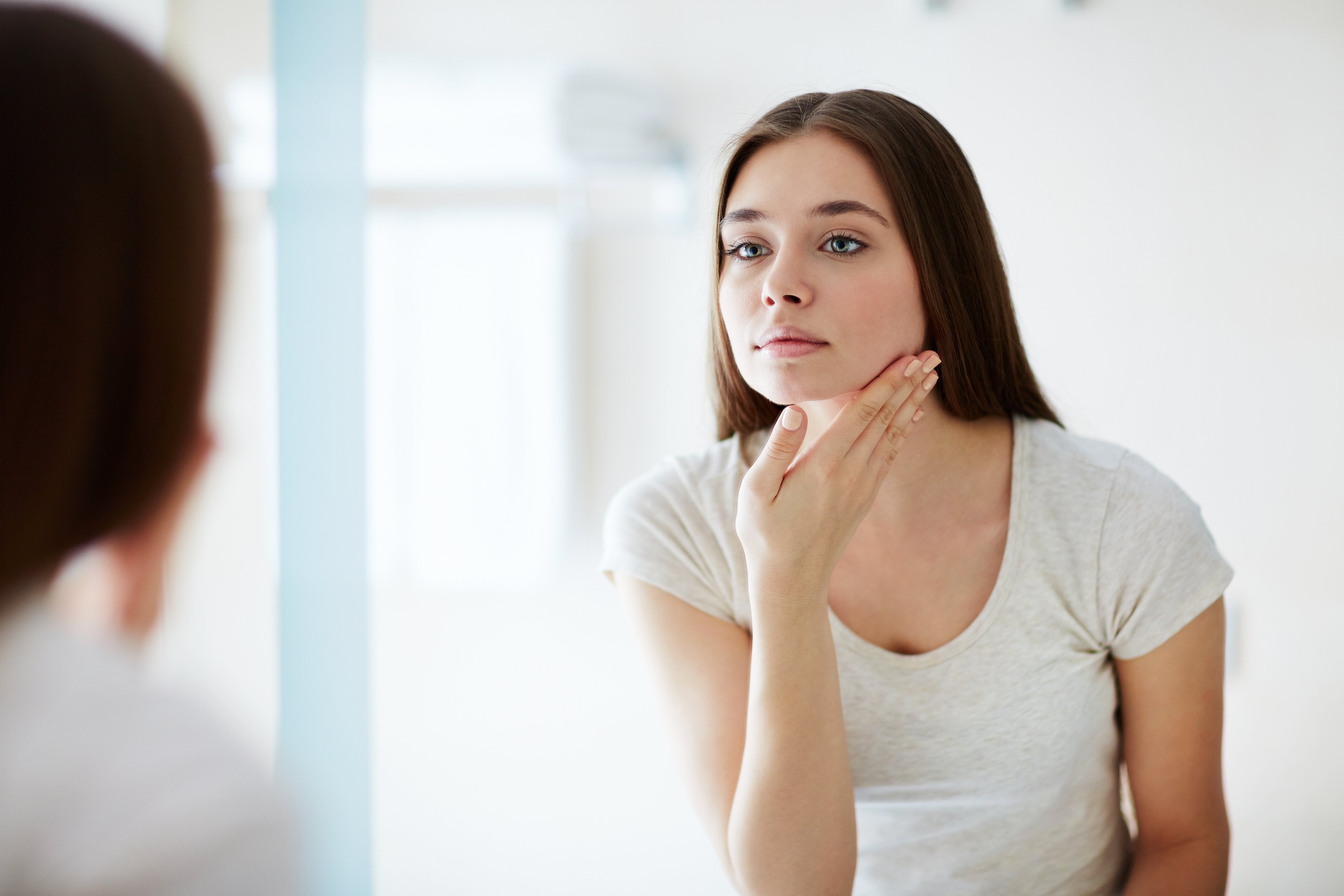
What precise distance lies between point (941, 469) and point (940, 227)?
0.83 ft

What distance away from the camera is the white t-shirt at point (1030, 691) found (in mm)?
880

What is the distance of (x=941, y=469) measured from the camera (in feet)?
3.13

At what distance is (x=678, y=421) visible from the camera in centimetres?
178

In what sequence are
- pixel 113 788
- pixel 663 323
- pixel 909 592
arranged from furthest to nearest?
pixel 663 323 → pixel 909 592 → pixel 113 788

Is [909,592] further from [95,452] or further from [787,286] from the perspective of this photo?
[95,452]

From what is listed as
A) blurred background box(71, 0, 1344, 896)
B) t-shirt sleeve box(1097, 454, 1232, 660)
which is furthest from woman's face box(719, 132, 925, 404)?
blurred background box(71, 0, 1344, 896)

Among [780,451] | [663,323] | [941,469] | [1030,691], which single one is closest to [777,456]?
[780,451]

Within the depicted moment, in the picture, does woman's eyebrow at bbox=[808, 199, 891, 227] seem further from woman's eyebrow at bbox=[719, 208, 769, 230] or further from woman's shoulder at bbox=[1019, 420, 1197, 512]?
woman's shoulder at bbox=[1019, 420, 1197, 512]

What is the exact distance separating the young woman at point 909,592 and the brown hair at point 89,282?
1.70ft

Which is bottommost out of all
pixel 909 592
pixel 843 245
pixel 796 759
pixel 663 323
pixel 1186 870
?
pixel 1186 870

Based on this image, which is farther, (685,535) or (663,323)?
(663,323)

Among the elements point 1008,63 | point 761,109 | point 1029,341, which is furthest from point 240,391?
point 1008,63

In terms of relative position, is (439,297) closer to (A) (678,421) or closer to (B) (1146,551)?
(A) (678,421)

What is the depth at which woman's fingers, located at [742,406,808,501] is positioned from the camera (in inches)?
32.3
